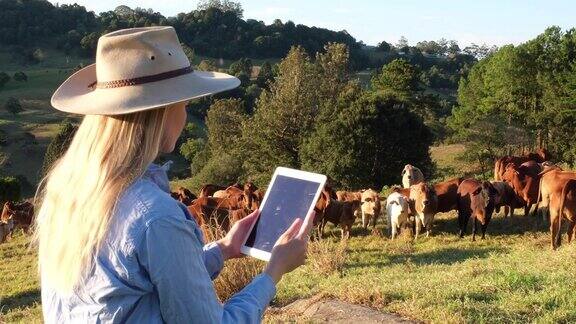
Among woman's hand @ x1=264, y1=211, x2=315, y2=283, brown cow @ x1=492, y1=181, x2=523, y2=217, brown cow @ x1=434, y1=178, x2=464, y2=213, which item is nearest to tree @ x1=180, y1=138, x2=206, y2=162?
brown cow @ x1=434, y1=178, x2=464, y2=213

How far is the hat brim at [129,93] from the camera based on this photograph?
6.71 feet

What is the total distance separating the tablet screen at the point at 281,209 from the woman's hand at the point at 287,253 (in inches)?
6.8

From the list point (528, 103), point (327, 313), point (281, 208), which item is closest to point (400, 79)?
point (528, 103)

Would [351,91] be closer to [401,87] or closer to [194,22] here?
[401,87]

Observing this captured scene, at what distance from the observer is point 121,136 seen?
2.02m

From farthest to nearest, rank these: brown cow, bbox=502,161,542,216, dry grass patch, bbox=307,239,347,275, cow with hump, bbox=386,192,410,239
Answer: brown cow, bbox=502,161,542,216 → cow with hump, bbox=386,192,410,239 → dry grass patch, bbox=307,239,347,275

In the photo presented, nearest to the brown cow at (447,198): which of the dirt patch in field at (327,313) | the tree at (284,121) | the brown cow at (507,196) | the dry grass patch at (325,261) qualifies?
the brown cow at (507,196)

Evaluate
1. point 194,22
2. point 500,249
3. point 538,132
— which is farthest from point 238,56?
point 500,249

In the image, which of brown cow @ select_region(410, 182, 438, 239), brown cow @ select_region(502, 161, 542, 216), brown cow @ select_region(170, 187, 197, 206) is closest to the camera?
brown cow @ select_region(410, 182, 438, 239)

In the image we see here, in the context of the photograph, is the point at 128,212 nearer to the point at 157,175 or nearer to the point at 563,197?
the point at 157,175

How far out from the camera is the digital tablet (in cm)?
275

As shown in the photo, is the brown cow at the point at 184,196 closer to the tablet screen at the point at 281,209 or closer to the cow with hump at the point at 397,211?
the cow with hump at the point at 397,211

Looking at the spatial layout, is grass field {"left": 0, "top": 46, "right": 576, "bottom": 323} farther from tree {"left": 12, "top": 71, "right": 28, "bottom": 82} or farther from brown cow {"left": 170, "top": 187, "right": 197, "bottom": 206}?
tree {"left": 12, "top": 71, "right": 28, "bottom": 82}

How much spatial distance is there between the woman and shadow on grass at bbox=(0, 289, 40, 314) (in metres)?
10.8
